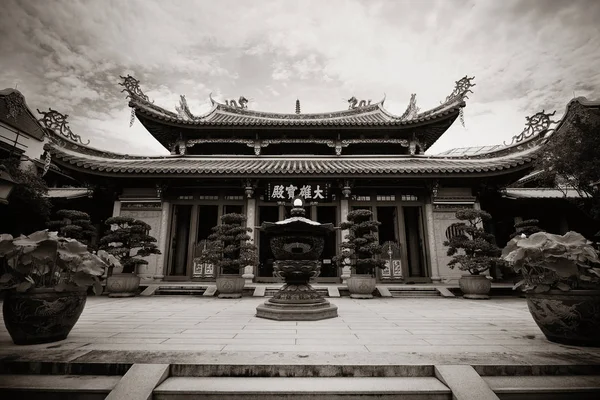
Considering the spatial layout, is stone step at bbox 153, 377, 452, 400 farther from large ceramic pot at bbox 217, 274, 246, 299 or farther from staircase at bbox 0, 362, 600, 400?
large ceramic pot at bbox 217, 274, 246, 299

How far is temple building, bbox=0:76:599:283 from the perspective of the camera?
9.82 meters

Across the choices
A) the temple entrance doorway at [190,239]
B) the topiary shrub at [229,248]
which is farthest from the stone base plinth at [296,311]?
the temple entrance doorway at [190,239]

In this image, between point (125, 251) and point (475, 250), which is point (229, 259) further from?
point (475, 250)

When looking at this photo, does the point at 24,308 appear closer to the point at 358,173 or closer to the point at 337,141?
the point at 358,173

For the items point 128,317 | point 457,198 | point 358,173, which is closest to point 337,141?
point 358,173

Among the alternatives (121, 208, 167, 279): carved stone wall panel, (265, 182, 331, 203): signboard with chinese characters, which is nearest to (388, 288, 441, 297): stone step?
(265, 182, 331, 203): signboard with chinese characters

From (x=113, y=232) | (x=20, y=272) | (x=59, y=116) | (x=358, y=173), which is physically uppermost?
(x=59, y=116)

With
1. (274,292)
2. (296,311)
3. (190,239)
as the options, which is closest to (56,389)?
(296,311)

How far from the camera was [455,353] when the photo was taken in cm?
265

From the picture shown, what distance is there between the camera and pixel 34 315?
9.71 ft

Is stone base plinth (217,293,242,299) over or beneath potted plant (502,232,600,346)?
beneath

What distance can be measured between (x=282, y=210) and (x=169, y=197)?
407 cm

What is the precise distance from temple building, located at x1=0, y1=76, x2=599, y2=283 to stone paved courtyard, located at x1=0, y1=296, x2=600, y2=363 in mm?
5225

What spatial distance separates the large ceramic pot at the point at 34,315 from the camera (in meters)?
2.94
